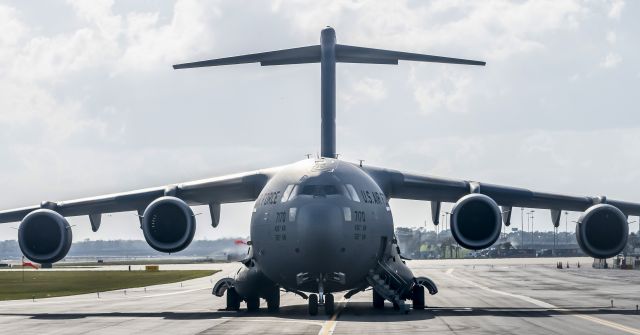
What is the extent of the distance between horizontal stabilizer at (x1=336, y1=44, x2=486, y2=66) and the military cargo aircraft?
3 cm

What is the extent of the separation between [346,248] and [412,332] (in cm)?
384

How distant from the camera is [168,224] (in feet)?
92.8

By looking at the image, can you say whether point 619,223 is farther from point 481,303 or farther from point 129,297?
point 129,297

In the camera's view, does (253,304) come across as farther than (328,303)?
Yes

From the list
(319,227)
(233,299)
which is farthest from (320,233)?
(233,299)

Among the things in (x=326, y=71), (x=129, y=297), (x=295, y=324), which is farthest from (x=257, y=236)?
(x=129, y=297)

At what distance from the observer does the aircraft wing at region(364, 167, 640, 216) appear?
98.5 ft

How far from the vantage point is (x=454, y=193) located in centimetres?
3103

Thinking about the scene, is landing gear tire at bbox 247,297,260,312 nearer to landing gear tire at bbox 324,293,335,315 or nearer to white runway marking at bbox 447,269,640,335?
landing gear tire at bbox 324,293,335,315

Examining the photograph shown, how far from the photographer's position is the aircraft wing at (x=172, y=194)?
29516mm

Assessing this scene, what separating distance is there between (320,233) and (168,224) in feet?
21.1

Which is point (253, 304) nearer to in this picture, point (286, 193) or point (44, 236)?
point (286, 193)

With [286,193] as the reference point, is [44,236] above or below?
below

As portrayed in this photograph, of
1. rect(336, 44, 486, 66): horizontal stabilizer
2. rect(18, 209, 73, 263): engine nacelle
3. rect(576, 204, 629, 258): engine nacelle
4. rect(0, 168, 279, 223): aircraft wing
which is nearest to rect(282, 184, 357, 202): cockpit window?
rect(0, 168, 279, 223): aircraft wing
